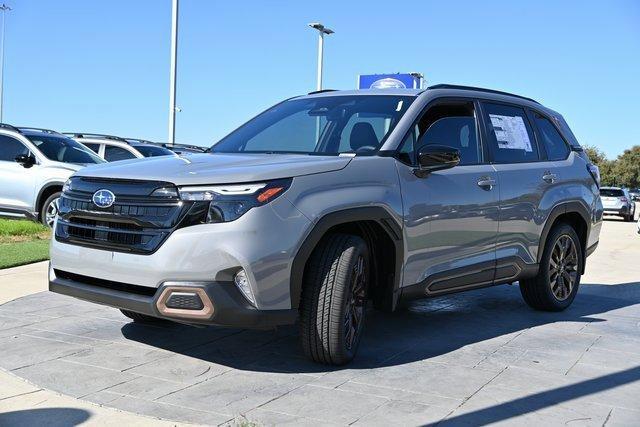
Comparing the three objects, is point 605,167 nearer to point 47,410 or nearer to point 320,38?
point 320,38

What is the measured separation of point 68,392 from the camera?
3.82 meters

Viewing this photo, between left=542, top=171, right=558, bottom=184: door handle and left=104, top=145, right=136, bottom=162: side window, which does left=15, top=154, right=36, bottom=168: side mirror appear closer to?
left=104, top=145, right=136, bottom=162: side window

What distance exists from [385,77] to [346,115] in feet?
60.4

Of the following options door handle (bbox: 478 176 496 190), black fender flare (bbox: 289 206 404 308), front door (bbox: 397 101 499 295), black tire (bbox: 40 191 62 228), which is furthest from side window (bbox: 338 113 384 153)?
black tire (bbox: 40 191 62 228)

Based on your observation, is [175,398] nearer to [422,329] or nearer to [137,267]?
[137,267]

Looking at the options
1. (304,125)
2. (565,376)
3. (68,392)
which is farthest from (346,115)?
(68,392)

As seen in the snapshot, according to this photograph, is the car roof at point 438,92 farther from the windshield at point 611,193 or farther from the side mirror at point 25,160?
the windshield at point 611,193

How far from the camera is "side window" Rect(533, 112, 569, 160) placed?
6616 millimetres

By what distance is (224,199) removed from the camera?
3895 millimetres

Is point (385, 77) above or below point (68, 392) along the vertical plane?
above

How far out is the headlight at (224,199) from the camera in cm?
389

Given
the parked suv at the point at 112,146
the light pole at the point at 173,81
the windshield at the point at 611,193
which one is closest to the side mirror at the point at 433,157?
the parked suv at the point at 112,146

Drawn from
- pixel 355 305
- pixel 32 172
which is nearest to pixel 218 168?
pixel 355 305

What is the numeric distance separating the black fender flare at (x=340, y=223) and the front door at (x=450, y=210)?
0.10 m
